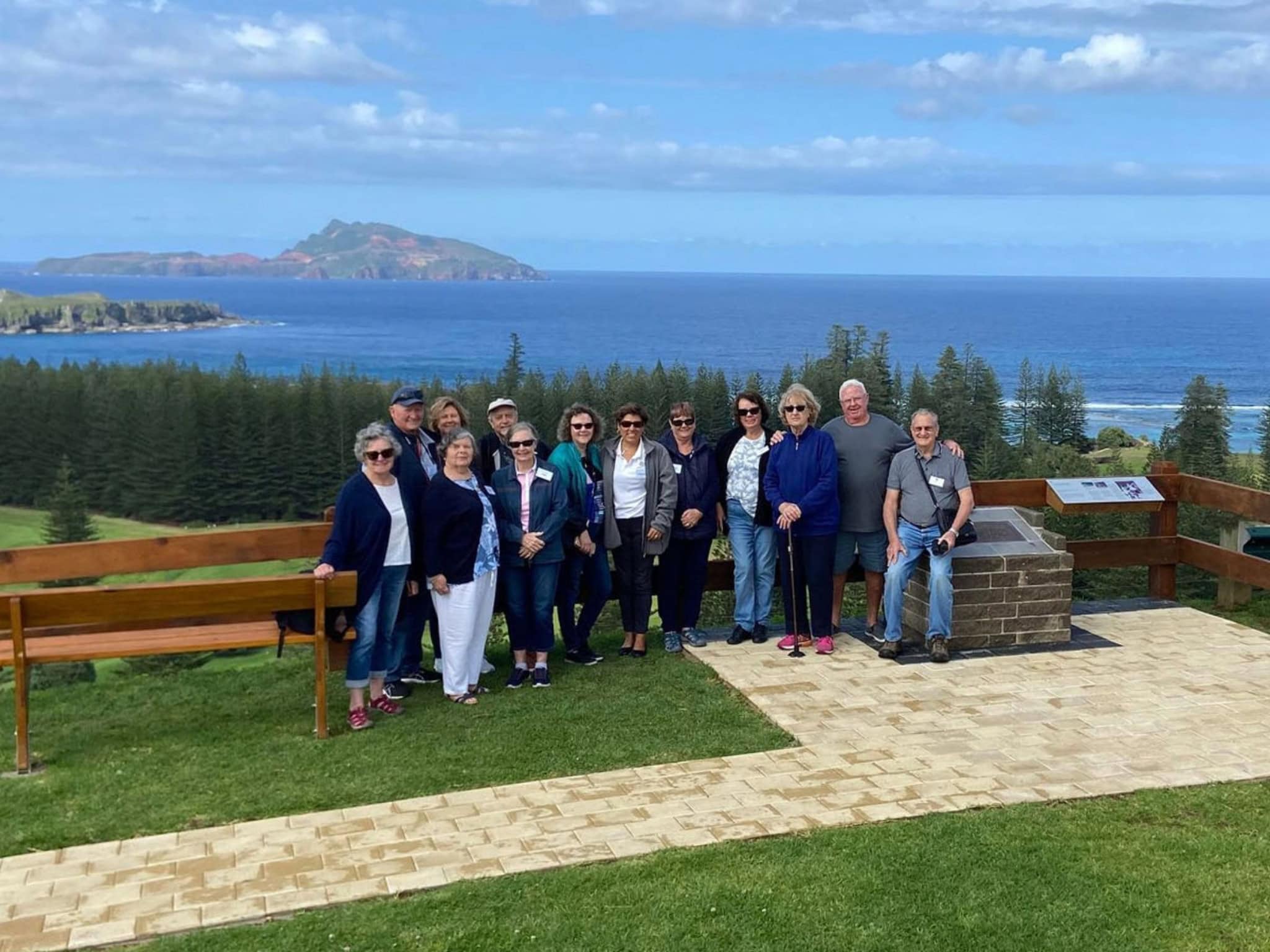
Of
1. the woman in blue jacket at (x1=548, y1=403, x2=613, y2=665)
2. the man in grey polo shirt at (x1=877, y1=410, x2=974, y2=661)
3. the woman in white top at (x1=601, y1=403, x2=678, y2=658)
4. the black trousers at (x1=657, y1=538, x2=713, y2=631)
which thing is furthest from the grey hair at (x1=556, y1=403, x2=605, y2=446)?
the man in grey polo shirt at (x1=877, y1=410, x2=974, y2=661)

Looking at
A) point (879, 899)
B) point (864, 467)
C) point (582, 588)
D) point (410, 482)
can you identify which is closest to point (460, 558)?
point (410, 482)

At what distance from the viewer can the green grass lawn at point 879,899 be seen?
3.91m

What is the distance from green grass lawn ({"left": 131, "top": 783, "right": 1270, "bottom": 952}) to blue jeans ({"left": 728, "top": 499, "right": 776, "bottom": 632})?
2.81 metres

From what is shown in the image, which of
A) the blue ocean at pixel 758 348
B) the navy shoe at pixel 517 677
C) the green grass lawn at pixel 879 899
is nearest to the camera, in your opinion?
the green grass lawn at pixel 879 899

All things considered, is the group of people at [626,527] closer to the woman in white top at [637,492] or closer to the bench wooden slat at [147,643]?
the woman in white top at [637,492]

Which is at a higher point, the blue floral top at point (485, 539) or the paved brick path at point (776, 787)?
the blue floral top at point (485, 539)

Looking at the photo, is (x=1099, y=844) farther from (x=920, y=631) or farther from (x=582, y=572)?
(x=582, y=572)

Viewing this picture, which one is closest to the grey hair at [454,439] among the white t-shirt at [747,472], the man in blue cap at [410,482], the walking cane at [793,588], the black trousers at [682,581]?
the man in blue cap at [410,482]

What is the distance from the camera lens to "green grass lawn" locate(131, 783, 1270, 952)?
12.8 feet

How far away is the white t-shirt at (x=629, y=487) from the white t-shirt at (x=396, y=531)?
138 centimetres

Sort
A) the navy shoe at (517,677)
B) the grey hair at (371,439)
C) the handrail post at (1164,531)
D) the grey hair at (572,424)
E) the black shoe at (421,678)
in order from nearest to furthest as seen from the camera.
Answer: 1. the grey hair at (371,439)
2. the navy shoe at (517,677)
3. the black shoe at (421,678)
4. the grey hair at (572,424)
5. the handrail post at (1164,531)

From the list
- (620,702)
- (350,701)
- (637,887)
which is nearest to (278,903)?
(637,887)

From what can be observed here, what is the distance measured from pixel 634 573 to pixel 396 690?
1.55m

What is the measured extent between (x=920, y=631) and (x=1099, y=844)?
286 centimetres
